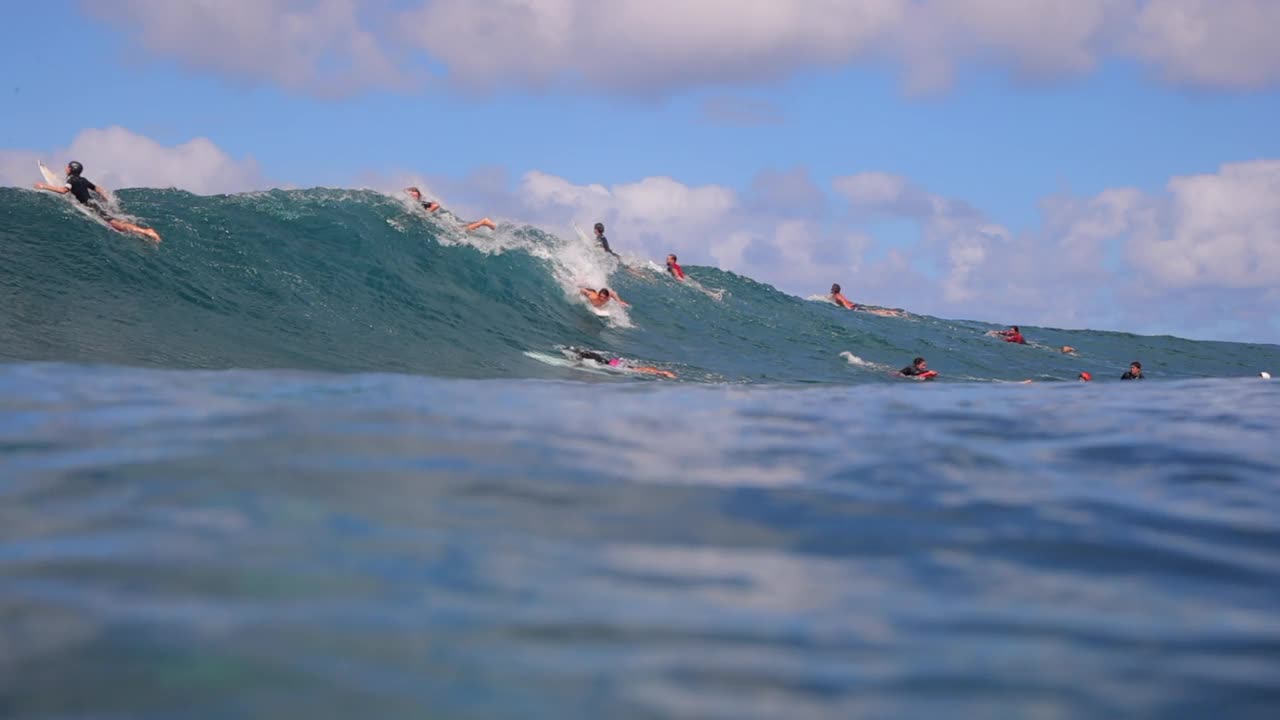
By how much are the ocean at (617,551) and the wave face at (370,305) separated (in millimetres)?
7343

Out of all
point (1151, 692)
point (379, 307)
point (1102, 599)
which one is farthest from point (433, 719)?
point (379, 307)

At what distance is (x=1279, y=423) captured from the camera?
7.50 meters

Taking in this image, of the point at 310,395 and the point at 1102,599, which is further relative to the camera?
the point at 310,395

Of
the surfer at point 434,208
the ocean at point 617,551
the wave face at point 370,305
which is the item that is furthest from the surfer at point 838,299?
the ocean at point 617,551

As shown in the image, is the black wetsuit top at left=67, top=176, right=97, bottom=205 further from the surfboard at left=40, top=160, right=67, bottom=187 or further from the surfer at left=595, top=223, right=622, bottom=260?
the surfer at left=595, top=223, right=622, bottom=260

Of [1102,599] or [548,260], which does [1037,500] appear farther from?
[548,260]

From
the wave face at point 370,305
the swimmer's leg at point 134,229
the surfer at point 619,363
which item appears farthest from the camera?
the swimmer's leg at point 134,229

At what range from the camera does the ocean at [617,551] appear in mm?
2361

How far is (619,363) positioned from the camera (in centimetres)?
1780

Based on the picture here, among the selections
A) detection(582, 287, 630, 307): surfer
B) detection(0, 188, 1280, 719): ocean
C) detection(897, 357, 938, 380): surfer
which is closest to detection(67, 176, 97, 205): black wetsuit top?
detection(582, 287, 630, 307): surfer

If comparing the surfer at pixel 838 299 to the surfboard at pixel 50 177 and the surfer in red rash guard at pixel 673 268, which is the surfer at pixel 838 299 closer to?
the surfer in red rash guard at pixel 673 268

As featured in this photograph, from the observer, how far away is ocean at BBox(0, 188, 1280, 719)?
236cm

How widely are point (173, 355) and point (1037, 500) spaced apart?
1251 centimetres

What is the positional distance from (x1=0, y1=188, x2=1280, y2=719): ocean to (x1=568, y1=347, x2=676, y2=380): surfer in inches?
341
